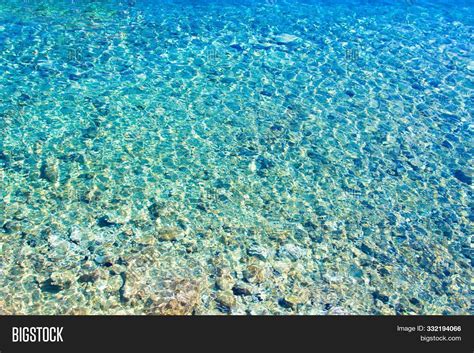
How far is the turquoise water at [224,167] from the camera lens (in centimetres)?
646

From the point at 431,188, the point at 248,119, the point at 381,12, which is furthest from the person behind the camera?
the point at 381,12

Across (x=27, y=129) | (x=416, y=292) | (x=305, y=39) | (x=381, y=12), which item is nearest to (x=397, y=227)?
(x=416, y=292)

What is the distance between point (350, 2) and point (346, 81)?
694 cm

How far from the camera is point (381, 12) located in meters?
16.8

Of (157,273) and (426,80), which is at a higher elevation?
(426,80)

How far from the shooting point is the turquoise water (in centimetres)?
646

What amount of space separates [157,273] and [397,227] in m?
4.11

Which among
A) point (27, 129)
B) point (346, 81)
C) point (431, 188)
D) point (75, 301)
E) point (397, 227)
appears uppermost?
point (346, 81)

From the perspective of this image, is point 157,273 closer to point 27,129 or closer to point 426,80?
point 27,129

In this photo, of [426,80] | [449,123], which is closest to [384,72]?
[426,80]

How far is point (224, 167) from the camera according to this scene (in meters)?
8.65

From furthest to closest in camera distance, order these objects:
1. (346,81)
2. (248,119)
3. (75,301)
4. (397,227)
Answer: (346,81) < (248,119) < (397,227) < (75,301)

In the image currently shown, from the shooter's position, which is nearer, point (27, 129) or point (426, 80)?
point (27, 129)

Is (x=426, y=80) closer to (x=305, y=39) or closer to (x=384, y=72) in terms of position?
(x=384, y=72)
